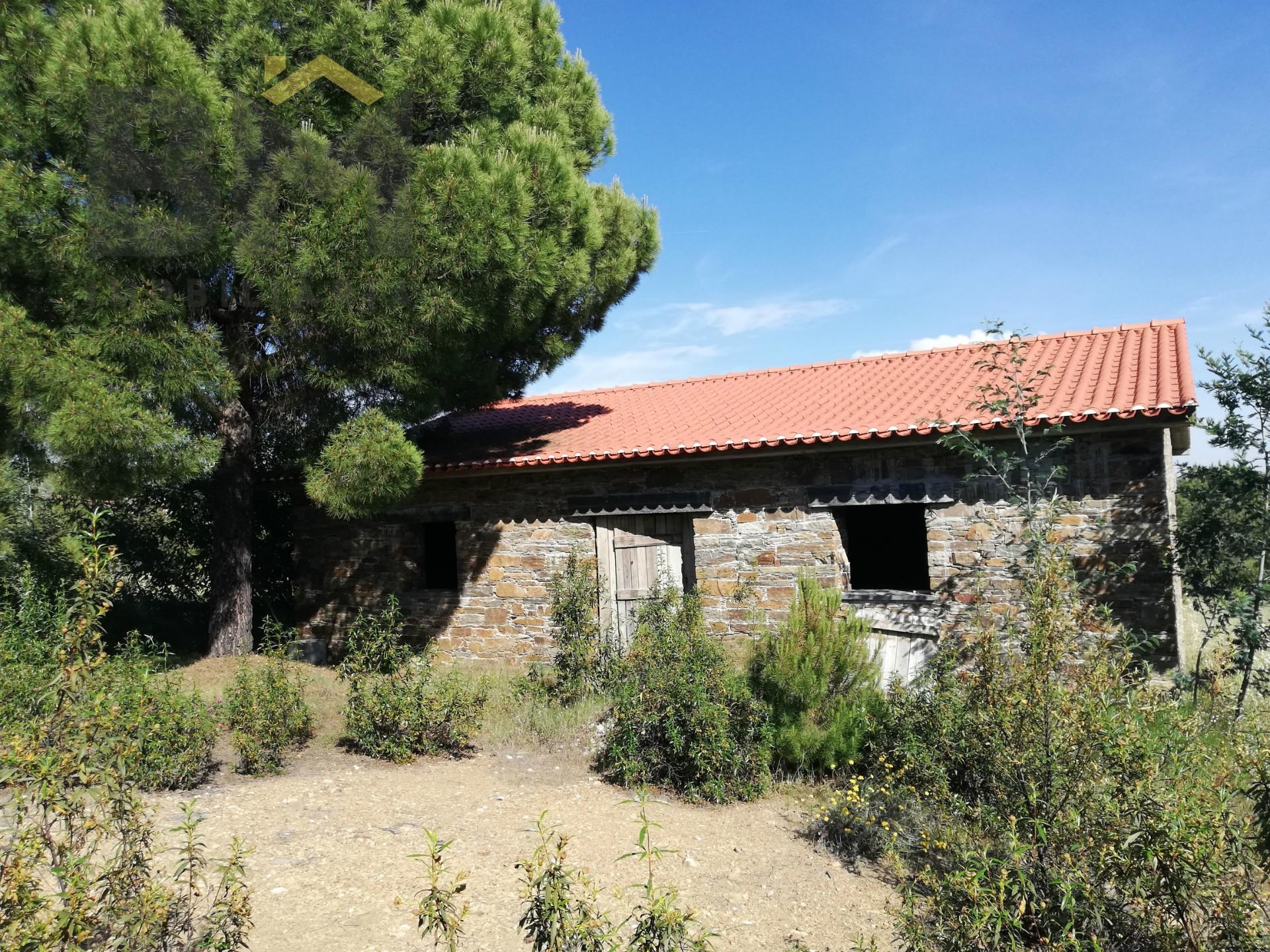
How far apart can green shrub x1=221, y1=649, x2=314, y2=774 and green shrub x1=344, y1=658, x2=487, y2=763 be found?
1.45 feet

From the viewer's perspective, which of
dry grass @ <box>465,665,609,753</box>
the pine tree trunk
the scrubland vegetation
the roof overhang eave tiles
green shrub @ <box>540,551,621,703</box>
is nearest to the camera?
the scrubland vegetation

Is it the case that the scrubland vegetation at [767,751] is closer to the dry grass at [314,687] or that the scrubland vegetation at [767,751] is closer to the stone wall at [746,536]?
the dry grass at [314,687]

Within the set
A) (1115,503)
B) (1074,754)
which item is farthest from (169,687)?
(1115,503)

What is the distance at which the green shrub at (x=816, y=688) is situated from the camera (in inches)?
231

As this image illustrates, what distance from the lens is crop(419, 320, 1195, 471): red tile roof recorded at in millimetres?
7641

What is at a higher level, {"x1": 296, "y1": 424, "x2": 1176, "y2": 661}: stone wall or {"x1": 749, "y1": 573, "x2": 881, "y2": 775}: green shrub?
{"x1": 296, "y1": 424, "x2": 1176, "y2": 661}: stone wall

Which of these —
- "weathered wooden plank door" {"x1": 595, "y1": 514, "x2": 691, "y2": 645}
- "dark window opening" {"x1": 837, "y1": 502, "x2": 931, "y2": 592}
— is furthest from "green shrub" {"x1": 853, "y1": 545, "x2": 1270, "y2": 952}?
"dark window opening" {"x1": 837, "y1": 502, "x2": 931, "y2": 592}

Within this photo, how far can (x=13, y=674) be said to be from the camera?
5797 millimetres

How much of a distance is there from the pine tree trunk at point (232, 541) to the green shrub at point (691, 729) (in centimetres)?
519

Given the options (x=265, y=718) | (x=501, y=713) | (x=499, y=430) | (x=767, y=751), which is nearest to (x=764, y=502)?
(x=767, y=751)

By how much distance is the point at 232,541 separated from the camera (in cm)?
933

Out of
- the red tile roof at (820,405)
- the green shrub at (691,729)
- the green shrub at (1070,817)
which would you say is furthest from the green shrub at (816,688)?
the red tile roof at (820,405)

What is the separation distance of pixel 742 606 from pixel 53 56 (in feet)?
27.2

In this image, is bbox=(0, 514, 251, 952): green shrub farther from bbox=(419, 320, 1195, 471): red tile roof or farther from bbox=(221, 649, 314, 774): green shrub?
bbox=(419, 320, 1195, 471): red tile roof
